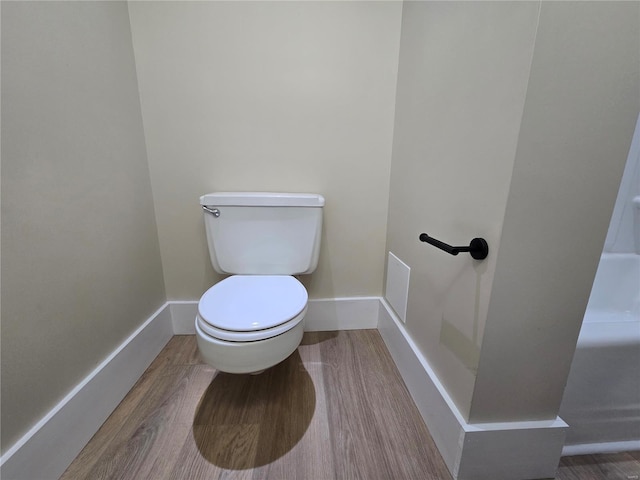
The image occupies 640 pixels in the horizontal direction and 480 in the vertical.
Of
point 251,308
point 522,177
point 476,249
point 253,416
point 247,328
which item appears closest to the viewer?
point 522,177

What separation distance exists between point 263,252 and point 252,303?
1.15 ft

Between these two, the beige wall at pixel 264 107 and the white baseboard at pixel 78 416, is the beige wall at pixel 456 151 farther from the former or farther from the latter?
the white baseboard at pixel 78 416

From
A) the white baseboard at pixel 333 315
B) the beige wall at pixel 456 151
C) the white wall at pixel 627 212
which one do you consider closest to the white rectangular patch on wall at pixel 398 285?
the beige wall at pixel 456 151

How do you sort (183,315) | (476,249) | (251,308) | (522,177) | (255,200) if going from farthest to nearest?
(183,315), (255,200), (251,308), (476,249), (522,177)

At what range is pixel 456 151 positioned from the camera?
842 millimetres

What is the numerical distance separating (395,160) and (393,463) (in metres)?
1.21

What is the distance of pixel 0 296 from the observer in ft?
2.25

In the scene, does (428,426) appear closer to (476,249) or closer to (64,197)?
(476,249)

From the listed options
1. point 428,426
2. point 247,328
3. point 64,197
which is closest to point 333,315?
point 428,426

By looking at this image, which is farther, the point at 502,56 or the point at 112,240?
the point at 112,240

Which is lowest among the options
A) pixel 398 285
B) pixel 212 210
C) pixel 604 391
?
pixel 604 391

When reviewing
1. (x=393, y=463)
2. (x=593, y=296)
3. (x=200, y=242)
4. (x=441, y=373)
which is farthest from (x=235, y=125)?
Answer: (x=593, y=296)

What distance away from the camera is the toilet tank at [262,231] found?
4.06 feet

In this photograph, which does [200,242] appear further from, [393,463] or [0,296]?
[393,463]
